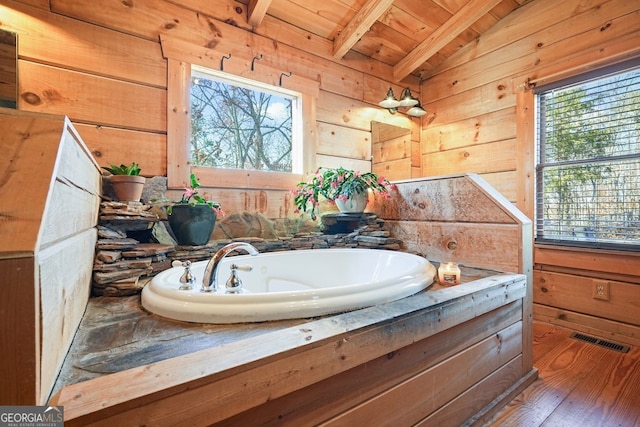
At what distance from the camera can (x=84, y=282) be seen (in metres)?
1.05

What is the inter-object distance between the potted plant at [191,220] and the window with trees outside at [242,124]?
0.43m

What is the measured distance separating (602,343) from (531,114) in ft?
5.49

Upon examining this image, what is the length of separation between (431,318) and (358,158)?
6.36 feet

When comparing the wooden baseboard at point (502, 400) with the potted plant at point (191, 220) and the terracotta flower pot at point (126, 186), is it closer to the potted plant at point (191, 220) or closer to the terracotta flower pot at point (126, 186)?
the potted plant at point (191, 220)

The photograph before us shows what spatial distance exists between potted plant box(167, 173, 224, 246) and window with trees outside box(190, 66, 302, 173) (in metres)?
0.43

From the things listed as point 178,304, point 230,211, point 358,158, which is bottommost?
point 178,304

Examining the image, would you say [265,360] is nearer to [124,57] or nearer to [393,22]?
[124,57]

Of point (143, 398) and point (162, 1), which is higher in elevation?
point (162, 1)

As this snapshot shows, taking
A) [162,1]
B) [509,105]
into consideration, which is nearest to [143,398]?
[162,1]

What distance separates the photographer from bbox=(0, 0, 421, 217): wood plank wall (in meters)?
1.51

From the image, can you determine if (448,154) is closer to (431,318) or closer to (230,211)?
(230,211)

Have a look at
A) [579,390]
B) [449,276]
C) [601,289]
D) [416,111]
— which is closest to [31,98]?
[449,276]

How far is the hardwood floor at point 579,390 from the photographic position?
126 cm

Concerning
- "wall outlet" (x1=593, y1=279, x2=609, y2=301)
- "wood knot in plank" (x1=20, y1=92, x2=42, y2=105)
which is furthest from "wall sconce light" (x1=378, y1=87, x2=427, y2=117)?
"wood knot in plank" (x1=20, y1=92, x2=42, y2=105)
